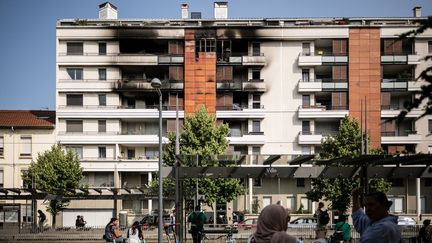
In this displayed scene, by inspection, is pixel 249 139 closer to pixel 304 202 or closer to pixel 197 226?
pixel 304 202

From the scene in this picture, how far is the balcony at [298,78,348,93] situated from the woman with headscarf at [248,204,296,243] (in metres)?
58.1

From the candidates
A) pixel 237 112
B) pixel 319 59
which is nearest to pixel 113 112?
pixel 237 112

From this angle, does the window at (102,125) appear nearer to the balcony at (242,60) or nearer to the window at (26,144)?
the window at (26,144)

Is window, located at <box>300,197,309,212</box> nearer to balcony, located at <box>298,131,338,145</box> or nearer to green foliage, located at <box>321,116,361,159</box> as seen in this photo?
balcony, located at <box>298,131,338,145</box>

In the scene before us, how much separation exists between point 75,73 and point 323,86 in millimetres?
22720

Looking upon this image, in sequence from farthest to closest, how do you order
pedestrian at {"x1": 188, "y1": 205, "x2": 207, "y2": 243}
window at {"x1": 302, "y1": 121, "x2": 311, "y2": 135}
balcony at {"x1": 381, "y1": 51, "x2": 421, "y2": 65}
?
1. window at {"x1": 302, "y1": 121, "x2": 311, "y2": 135}
2. balcony at {"x1": 381, "y1": 51, "x2": 421, "y2": 65}
3. pedestrian at {"x1": 188, "y1": 205, "x2": 207, "y2": 243}

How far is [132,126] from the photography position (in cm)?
6506

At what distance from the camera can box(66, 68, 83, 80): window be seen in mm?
64375

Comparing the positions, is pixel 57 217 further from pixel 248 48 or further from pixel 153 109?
pixel 248 48

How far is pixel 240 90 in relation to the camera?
208 ft

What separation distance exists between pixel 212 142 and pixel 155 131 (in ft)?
31.5

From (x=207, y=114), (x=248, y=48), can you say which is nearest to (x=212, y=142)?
(x=207, y=114)

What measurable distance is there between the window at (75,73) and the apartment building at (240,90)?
0.09 m

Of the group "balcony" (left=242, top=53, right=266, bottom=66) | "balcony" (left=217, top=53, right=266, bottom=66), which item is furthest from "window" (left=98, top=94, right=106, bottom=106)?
"balcony" (left=242, top=53, right=266, bottom=66)
